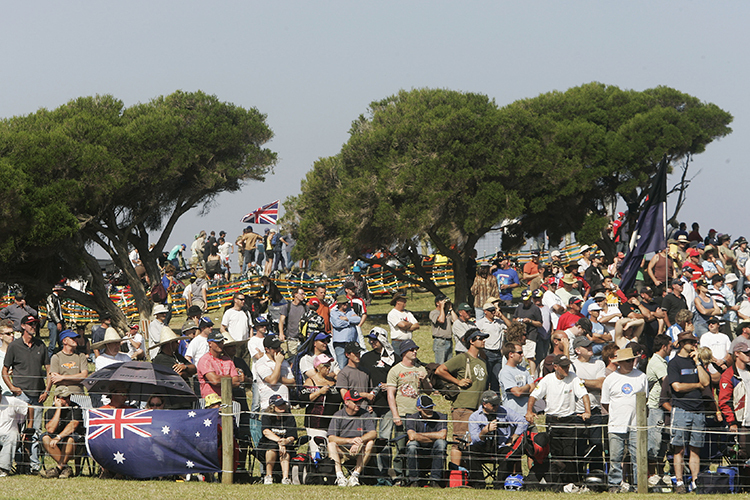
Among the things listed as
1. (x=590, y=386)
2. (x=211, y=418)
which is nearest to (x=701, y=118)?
(x=590, y=386)

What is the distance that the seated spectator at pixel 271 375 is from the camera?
35.7 ft

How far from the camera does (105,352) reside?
1211 cm

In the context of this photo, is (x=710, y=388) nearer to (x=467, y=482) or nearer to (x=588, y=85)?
(x=467, y=482)

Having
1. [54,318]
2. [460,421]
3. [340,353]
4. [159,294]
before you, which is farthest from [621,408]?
[54,318]

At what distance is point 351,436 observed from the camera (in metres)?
10.2

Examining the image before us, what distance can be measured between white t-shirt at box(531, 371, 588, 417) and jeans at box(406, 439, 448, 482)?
1271mm

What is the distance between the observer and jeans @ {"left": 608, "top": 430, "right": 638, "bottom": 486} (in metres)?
9.88

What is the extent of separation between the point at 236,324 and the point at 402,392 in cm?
501

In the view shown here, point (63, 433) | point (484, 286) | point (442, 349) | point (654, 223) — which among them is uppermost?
point (654, 223)

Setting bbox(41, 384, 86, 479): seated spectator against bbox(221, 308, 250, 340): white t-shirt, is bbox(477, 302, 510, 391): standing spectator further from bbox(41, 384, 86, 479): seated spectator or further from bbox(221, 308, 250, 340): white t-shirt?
bbox(41, 384, 86, 479): seated spectator

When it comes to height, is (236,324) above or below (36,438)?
above

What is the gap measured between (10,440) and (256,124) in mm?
24476

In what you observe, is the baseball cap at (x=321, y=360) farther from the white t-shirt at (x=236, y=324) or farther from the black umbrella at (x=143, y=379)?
the white t-shirt at (x=236, y=324)

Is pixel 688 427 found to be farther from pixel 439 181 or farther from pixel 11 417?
pixel 439 181
